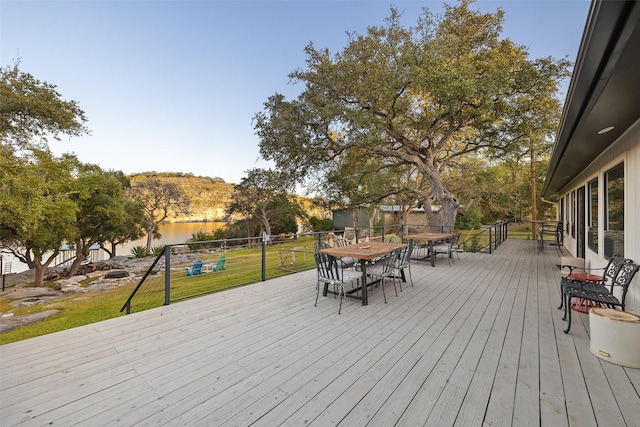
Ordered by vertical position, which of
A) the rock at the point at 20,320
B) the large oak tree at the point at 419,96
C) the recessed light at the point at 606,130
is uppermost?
the large oak tree at the point at 419,96

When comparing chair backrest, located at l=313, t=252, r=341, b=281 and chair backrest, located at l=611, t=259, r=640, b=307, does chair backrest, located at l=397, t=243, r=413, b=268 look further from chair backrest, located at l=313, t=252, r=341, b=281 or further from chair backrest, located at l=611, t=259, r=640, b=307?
chair backrest, located at l=611, t=259, r=640, b=307

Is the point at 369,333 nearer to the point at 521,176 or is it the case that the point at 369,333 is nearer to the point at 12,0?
the point at 12,0

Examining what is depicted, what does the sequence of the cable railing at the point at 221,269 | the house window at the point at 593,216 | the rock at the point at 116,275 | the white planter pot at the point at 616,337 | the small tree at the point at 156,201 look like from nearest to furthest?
1. the white planter pot at the point at 616,337
2. the cable railing at the point at 221,269
3. the house window at the point at 593,216
4. the rock at the point at 116,275
5. the small tree at the point at 156,201

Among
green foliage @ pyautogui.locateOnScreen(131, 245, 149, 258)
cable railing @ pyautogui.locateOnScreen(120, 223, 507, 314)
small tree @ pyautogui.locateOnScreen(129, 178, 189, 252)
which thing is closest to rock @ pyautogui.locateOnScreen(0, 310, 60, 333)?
cable railing @ pyautogui.locateOnScreen(120, 223, 507, 314)

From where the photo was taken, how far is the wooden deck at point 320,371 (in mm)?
1791

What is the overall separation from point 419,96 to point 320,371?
12.0m

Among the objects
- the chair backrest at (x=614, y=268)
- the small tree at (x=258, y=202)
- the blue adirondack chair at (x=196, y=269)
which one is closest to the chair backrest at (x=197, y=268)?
the blue adirondack chair at (x=196, y=269)

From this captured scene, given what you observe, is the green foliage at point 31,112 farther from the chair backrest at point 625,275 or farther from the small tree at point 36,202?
the chair backrest at point 625,275

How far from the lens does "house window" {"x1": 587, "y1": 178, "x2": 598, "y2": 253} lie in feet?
17.2

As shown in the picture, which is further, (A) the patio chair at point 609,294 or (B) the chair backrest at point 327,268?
(B) the chair backrest at point 327,268

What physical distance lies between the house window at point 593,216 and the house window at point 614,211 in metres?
0.86

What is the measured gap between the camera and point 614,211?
409 centimetres

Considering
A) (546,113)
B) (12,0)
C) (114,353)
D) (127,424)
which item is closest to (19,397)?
(114,353)

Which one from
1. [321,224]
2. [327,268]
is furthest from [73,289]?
[321,224]
